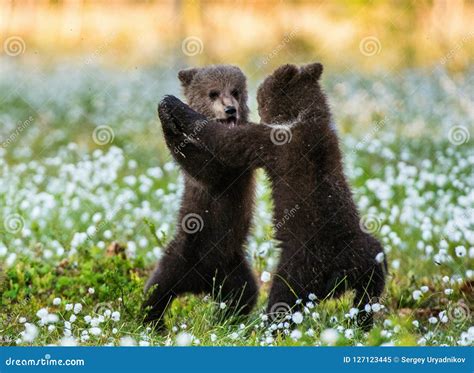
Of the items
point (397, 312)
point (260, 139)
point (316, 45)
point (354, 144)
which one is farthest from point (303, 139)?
point (316, 45)

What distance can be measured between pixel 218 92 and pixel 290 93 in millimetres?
797

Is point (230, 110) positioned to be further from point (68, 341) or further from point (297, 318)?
point (68, 341)

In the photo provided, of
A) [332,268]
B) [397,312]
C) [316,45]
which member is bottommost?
[397,312]

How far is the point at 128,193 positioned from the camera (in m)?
8.65

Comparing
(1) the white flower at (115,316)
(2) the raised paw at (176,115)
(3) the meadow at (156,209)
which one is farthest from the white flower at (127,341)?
(2) the raised paw at (176,115)

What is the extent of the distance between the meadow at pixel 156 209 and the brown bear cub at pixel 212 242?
0.54ft

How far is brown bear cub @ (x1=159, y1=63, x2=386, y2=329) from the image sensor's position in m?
5.91

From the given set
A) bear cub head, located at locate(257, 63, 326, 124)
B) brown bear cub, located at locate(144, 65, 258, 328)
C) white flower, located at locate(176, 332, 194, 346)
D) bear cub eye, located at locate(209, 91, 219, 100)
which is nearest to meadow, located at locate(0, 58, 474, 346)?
white flower, located at locate(176, 332, 194, 346)

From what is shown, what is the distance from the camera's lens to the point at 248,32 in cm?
1146

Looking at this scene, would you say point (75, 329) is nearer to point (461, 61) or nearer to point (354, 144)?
point (354, 144)

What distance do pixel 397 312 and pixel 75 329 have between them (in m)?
2.41

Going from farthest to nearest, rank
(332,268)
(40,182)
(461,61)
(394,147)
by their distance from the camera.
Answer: (461,61), (394,147), (40,182), (332,268)

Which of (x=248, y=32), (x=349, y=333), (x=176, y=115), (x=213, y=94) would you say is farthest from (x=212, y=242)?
(x=248, y=32)

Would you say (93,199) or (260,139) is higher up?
(260,139)
